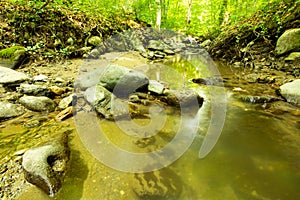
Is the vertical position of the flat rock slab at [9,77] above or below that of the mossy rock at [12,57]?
below

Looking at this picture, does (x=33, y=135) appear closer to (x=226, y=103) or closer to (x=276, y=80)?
(x=226, y=103)

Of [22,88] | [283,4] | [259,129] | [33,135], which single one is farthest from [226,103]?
[283,4]

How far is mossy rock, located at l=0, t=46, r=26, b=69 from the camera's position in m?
4.89

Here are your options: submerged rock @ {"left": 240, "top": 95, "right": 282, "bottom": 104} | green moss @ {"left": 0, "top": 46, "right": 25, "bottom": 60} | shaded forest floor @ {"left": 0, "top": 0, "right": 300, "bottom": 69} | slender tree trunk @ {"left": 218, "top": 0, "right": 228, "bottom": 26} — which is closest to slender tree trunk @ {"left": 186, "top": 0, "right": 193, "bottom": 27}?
slender tree trunk @ {"left": 218, "top": 0, "right": 228, "bottom": 26}

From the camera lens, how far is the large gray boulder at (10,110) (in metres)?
2.94

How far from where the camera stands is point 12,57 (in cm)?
501

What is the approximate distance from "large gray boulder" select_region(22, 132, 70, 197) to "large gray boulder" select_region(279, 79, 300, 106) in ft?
15.1

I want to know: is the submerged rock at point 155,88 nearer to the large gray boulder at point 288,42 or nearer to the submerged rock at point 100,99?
the submerged rock at point 100,99

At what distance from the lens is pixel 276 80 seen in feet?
18.1

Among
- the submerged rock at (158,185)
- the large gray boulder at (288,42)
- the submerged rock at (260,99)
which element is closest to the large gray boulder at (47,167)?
the submerged rock at (158,185)

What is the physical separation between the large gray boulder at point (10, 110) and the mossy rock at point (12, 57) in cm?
240

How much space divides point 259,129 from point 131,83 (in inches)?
105

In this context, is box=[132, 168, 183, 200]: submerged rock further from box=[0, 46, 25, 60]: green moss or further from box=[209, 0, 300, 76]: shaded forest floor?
box=[209, 0, 300, 76]: shaded forest floor

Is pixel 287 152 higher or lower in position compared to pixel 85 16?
lower
